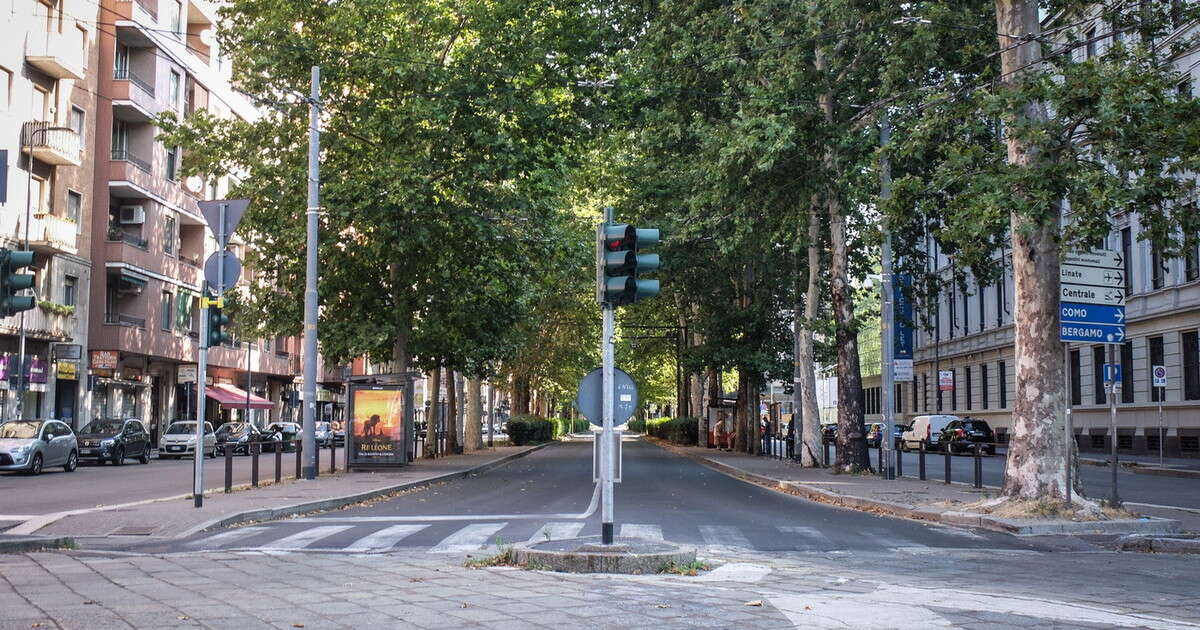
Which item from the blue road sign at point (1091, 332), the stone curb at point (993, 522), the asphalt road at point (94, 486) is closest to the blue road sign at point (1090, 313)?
the blue road sign at point (1091, 332)

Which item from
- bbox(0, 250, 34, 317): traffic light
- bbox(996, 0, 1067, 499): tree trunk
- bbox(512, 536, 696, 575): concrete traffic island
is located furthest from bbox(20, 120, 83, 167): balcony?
bbox(512, 536, 696, 575): concrete traffic island

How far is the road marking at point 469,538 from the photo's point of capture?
12.6 m

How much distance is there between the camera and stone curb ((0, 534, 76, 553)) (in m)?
11.5

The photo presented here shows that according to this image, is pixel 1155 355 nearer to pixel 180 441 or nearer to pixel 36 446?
pixel 180 441

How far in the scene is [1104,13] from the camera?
58.2ft

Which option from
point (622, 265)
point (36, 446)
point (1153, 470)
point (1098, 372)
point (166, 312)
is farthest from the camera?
point (166, 312)

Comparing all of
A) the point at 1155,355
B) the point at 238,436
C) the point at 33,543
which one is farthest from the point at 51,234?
the point at 1155,355

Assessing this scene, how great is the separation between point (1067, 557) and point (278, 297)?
2387 cm

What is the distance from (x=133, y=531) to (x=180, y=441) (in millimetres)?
32445

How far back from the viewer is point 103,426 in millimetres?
38000

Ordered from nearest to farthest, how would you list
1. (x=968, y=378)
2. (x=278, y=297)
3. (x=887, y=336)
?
(x=887, y=336) → (x=278, y=297) → (x=968, y=378)

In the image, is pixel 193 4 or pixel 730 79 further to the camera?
pixel 193 4

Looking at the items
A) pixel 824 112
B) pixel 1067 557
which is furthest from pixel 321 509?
pixel 824 112

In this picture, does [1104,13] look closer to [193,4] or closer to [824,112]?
[824,112]
